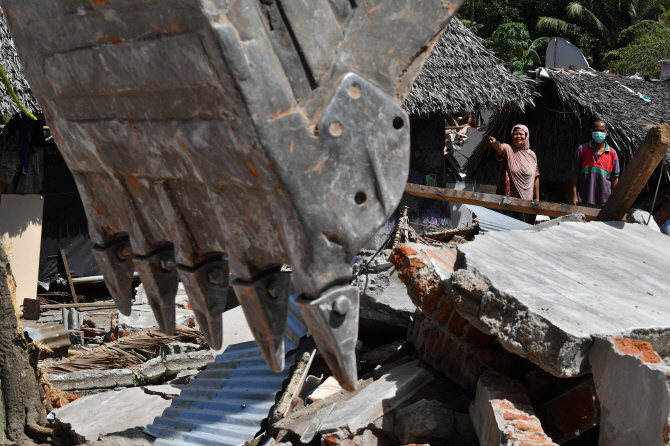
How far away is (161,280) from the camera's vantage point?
172 cm

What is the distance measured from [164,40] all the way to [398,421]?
114 inches

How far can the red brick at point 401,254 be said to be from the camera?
13.7 ft

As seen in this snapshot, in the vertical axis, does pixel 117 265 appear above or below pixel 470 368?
above

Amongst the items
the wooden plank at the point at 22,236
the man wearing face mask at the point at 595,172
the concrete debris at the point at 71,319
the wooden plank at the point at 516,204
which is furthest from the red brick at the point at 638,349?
the wooden plank at the point at 22,236

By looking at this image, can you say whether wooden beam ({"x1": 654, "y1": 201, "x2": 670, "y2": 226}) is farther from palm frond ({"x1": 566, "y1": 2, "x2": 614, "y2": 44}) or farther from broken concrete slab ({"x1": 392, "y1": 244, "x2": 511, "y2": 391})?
palm frond ({"x1": 566, "y1": 2, "x2": 614, "y2": 44})

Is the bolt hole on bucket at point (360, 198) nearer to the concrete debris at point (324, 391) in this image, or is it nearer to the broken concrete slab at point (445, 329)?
the broken concrete slab at point (445, 329)

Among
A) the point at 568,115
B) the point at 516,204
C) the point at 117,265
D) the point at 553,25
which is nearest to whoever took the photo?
the point at 117,265

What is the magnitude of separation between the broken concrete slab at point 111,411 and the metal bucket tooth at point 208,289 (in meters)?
3.75

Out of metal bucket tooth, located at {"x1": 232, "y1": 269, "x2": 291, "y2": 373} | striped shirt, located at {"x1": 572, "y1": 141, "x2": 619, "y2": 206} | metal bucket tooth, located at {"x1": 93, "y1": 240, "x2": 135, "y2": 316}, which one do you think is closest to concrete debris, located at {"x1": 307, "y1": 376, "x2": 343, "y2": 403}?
metal bucket tooth, located at {"x1": 93, "y1": 240, "x2": 135, "y2": 316}

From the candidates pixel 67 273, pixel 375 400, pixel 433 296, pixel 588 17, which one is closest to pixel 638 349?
pixel 433 296

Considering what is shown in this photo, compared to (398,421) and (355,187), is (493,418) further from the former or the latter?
(355,187)

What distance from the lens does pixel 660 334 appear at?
285 cm

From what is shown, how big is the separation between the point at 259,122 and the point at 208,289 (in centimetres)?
58

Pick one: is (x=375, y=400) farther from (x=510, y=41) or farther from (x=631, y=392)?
(x=510, y=41)
